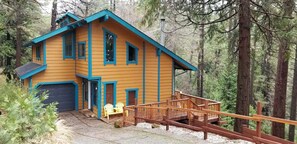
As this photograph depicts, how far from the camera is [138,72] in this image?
14.0 m

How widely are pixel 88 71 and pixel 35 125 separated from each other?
25.2 feet

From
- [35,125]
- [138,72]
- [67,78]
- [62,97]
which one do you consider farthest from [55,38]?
[35,125]

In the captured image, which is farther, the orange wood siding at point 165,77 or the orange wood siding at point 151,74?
the orange wood siding at point 165,77

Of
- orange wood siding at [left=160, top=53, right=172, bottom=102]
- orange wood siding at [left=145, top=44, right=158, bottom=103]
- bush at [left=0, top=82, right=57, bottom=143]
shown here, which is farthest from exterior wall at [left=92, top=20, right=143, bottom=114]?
bush at [left=0, top=82, right=57, bottom=143]

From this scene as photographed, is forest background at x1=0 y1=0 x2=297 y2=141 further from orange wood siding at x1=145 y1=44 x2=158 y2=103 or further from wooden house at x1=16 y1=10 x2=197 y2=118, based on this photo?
orange wood siding at x1=145 y1=44 x2=158 y2=103

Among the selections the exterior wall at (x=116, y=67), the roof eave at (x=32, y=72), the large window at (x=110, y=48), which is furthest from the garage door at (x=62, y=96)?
the large window at (x=110, y=48)

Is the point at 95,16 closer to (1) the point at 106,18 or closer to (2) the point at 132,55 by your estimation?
(1) the point at 106,18

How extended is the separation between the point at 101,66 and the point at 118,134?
428 centimetres

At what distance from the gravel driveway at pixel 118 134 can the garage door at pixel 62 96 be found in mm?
1410

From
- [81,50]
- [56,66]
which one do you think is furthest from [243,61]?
[56,66]

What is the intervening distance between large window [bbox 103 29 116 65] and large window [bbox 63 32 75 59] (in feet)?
8.16

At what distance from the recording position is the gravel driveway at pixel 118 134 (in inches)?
311

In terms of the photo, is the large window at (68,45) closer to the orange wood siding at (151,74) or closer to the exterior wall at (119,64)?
the exterior wall at (119,64)

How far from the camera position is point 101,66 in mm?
12633
